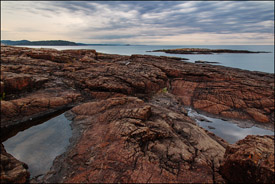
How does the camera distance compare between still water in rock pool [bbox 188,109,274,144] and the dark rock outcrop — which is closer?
the dark rock outcrop

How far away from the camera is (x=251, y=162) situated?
258 inches

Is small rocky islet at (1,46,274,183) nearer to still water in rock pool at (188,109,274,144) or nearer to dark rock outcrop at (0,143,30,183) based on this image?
dark rock outcrop at (0,143,30,183)

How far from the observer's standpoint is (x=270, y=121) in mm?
19391

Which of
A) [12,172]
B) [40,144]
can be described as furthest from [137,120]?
[12,172]

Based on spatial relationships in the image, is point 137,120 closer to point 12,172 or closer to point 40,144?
point 40,144

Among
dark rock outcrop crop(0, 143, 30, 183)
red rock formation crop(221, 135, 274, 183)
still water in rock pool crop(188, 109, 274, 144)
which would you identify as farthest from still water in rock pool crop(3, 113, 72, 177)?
still water in rock pool crop(188, 109, 274, 144)

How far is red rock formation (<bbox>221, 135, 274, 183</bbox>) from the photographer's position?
6230mm

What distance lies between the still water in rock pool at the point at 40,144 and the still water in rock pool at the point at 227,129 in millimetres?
15570

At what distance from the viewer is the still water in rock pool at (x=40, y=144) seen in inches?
368

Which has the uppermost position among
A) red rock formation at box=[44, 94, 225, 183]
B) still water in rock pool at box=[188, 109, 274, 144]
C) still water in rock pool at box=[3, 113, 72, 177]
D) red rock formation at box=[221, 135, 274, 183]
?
red rock formation at box=[221, 135, 274, 183]

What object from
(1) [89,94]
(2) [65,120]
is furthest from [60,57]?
(2) [65,120]

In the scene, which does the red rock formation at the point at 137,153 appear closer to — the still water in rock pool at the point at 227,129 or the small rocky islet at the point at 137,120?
the small rocky islet at the point at 137,120

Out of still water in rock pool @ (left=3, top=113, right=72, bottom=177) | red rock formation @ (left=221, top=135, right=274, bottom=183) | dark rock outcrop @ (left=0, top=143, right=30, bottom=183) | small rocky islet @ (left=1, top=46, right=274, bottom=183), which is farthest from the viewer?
still water in rock pool @ (left=3, top=113, right=72, bottom=177)

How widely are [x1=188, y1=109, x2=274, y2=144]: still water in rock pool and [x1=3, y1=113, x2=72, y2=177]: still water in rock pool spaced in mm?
15570
